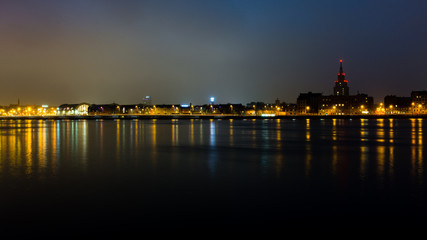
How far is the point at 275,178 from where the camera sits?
48.4 feet

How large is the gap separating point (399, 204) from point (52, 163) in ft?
53.6

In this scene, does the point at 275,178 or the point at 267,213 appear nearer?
the point at 267,213

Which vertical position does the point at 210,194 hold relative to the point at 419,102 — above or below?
below

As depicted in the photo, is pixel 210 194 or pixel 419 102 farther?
pixel 419 102

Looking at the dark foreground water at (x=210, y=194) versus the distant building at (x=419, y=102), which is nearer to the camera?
the dark foreground water at (x=210, y=194)

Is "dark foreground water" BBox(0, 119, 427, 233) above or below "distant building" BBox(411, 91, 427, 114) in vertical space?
below

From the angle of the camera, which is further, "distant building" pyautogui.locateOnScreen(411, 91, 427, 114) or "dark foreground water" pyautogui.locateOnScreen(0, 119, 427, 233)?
"distant building" pyautogui.locateOnScreen(411, 91, 427, 114)

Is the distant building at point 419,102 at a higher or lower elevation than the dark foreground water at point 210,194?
higher

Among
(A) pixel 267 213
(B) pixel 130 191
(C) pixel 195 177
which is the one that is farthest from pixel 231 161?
(A) pixel 267 213

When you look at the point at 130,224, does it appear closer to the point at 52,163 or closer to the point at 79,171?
the point at 79,171

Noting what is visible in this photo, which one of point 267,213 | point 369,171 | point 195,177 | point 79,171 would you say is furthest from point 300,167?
point 79,171

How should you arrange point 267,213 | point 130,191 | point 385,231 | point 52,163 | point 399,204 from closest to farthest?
point 385,231
point 267,213
point 399,204
point 130,191
point 52,163

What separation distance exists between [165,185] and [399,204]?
767cm

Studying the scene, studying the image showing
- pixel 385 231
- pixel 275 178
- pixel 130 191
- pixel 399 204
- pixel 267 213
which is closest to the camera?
pixel 385 231
